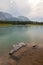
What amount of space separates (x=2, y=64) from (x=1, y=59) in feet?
3.83

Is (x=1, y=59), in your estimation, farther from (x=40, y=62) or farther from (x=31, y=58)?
(x=40, y=62)

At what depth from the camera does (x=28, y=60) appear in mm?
9047

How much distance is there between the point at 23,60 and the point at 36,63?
3.71 ft

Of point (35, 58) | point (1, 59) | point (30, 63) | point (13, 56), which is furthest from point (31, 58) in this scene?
point (1, 59)

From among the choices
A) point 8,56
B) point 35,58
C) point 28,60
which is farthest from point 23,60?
point 8,56

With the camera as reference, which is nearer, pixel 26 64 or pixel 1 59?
pixel 26 64

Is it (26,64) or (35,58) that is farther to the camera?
(35,58)

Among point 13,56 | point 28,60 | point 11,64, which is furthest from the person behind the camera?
point 13,56

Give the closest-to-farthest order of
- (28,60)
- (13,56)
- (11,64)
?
(11,64) → (28,60) → (13,56)

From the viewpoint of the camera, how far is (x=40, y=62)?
28.2 feet

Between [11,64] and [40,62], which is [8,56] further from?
[40,62]

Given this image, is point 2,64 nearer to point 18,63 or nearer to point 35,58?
point 18,63

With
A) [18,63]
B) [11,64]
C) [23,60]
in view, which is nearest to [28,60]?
[23,60]

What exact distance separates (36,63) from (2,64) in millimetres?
2439
